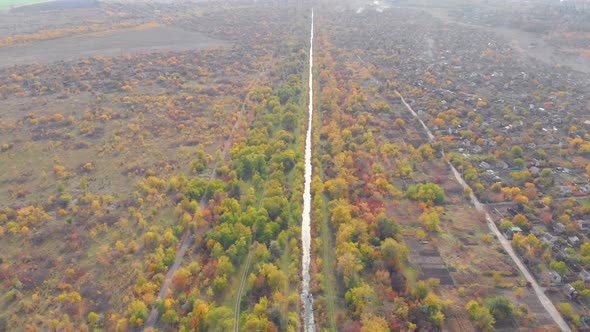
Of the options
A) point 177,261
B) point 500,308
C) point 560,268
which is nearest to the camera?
point 500,308

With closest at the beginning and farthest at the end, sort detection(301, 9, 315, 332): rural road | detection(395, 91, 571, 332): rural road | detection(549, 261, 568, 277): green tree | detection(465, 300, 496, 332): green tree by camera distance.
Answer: detection(465, 300, 496, 332): green tree, detection(395, 91, 571, 332): rural road, detection(301, 9, 315, 332): rural road, detection(549, 261, 568, 277): green tree

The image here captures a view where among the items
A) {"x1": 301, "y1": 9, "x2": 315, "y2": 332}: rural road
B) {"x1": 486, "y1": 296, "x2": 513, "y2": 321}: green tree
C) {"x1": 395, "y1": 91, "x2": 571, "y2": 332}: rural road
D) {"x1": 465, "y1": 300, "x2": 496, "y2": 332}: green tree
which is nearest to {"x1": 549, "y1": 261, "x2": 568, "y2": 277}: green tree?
{"x1": 395, "y1": 91, "x2": 571, "y2": 332}: rural road

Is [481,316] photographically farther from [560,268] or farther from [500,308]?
[560,268]

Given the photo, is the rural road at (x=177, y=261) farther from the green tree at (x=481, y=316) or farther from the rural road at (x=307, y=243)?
the green tree at (x=481, y=316)

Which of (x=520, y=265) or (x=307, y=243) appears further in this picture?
(x=307, y=243)

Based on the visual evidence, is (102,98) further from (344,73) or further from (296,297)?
(296,297)

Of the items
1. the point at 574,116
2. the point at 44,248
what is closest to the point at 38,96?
the point at 44,248

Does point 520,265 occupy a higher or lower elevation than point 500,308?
higher

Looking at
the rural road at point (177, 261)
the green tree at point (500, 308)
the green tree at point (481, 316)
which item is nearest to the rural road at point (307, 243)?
the rural road at point (177, 261)

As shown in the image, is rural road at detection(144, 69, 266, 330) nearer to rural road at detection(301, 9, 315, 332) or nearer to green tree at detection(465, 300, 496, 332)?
rural road at detection(301, 9, 315, 332)

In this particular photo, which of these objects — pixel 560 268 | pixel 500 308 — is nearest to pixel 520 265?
pixel 560 268

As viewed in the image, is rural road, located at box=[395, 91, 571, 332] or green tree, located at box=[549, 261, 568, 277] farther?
green tree, located at box=[549, 261, 568, 277]
